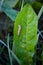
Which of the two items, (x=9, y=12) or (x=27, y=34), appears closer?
(x=27, y=34)

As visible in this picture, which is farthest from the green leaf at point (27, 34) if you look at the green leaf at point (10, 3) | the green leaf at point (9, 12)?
the green leaf at point (10, 3)

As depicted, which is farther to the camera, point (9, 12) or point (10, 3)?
point (10, 3)

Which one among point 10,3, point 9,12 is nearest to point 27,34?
point 9,12

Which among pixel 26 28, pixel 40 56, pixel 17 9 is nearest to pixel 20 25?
pixel 26 28

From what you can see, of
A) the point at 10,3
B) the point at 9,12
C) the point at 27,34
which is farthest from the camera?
the point at 10,3

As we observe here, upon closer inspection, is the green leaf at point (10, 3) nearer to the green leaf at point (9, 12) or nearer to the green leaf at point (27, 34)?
the green leaf at point (9, 12)

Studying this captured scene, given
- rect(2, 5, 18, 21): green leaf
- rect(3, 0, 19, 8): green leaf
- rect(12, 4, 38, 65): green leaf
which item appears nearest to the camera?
rect(12, 4, 38, 65): green leaf

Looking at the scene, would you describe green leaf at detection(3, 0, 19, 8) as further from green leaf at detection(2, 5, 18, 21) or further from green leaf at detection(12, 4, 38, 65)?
green leaf at detection(12, 4, 38, 65)

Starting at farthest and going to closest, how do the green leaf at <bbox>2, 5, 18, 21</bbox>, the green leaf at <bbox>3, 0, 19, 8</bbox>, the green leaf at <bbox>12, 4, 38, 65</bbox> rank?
the green leaf at <bbox>3, 0, 19, 8</bbox>
the green leaf at <bbox>2, 5, 18, 21</bbox>
the green leaf at <bbox>12, 4, 38, 65</bbox>

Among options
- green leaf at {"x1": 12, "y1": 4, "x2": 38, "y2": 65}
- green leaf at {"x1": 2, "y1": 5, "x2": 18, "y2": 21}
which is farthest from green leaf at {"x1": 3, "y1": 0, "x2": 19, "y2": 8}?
green leaf at {"x1": 12, "y1": 4, "x2": 38, "y2": 65}

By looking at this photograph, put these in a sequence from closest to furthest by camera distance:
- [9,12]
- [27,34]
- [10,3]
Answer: [27,34] → [9,12] → [10,3]

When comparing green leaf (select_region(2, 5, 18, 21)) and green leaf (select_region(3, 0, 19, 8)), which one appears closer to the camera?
green leaf (select_region(2, 5, 18, 21))

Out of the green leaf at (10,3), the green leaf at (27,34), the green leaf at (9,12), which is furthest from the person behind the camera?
the green leaf at (10,3)

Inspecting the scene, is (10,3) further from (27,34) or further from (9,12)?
(27,34)
